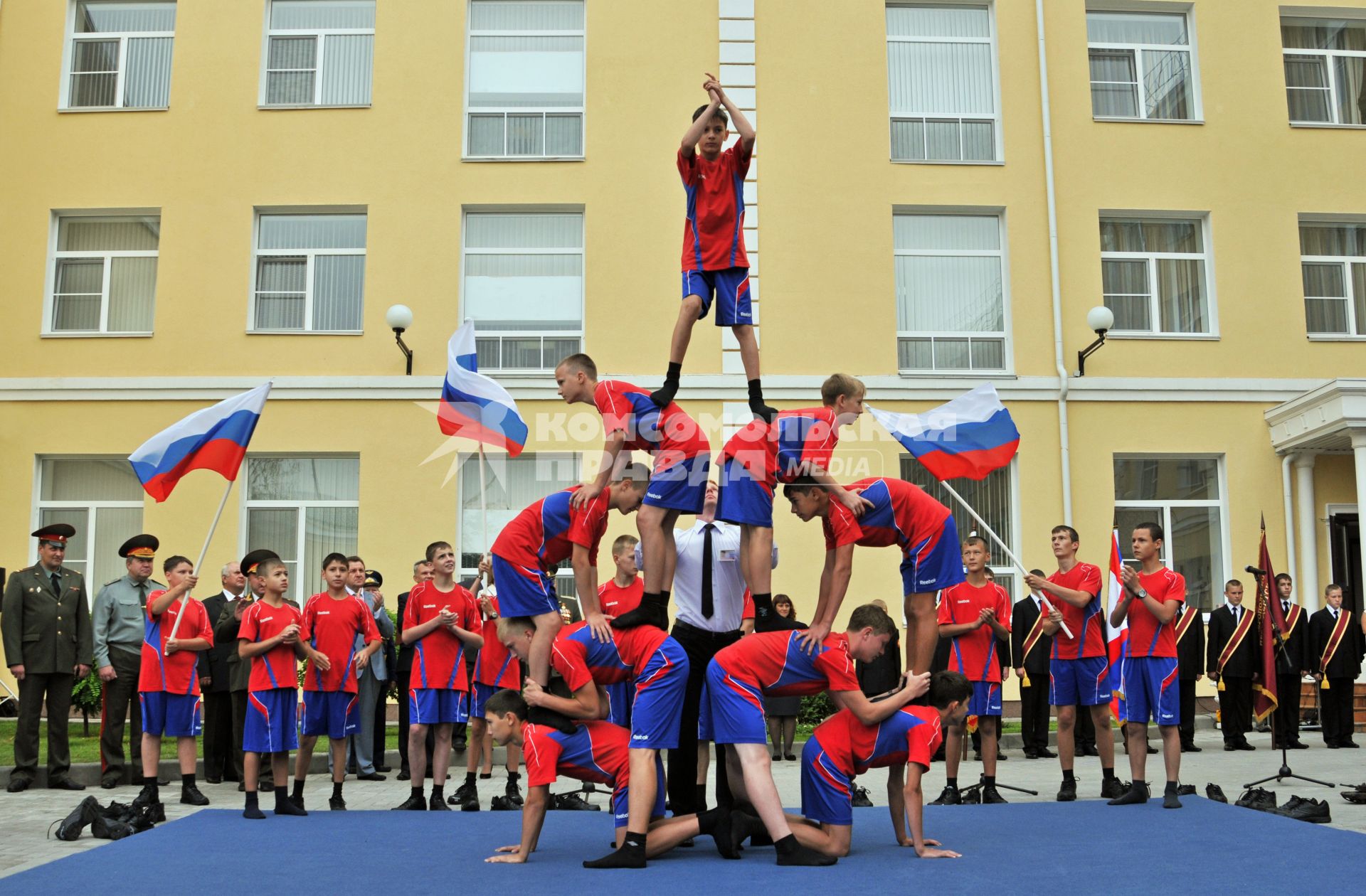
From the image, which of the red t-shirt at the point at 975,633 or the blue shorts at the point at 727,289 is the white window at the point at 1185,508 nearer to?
the red t-shirt at the point at 975,633

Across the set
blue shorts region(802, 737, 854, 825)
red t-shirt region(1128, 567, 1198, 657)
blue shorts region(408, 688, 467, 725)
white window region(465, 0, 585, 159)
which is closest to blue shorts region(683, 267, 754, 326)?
blue shorts region(802, 737, 854, 825)

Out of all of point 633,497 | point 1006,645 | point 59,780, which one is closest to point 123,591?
point 59,780

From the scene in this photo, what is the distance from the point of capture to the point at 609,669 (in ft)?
26.0

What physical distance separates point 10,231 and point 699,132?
13875mm

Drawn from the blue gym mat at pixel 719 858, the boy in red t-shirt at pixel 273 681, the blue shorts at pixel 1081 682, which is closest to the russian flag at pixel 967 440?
the blue shorts at pixel 1081 682

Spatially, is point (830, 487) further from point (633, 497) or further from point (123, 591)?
point (123, 591)

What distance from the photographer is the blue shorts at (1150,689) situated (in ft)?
31.4

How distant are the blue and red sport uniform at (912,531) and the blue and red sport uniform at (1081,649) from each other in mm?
2131

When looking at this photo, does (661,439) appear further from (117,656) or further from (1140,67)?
(1140,67)

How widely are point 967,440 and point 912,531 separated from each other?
9.01 ft

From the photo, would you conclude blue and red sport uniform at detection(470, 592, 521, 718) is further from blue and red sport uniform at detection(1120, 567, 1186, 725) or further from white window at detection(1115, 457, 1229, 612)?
white window at detection(1115, 457, 1229, 612)

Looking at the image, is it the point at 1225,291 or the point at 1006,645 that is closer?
the point at 1006,645

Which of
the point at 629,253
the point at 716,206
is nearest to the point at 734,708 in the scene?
the point at 716,206

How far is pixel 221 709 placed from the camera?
40.6 feet
